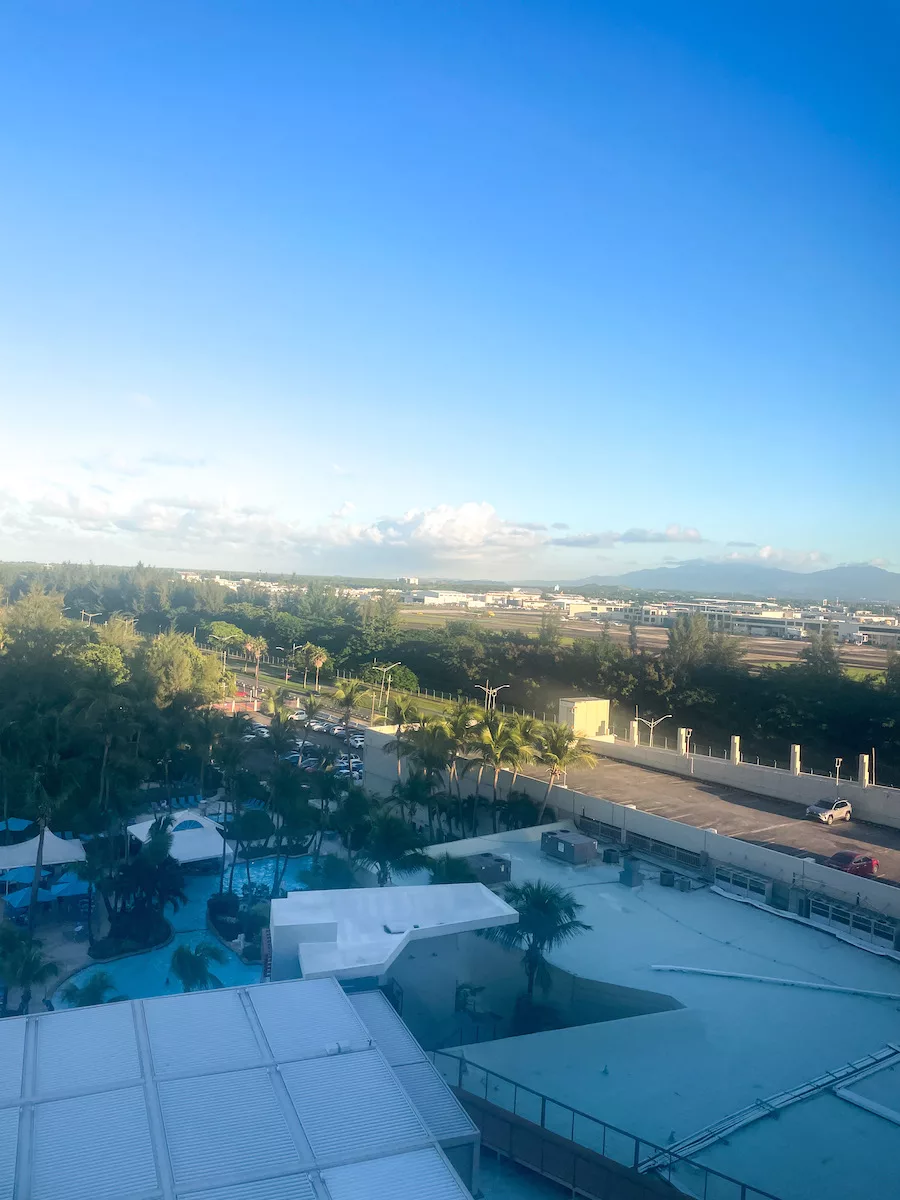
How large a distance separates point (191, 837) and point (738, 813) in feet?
62.6

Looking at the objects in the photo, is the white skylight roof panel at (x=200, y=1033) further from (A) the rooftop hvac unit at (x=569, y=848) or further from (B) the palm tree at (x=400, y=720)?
(B) the palm tree at (x=400, y=720)

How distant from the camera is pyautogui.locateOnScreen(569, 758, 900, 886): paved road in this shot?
76.0 ft

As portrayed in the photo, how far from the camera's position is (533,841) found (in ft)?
82.3

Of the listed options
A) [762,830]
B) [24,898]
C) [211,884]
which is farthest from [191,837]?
[762,830]

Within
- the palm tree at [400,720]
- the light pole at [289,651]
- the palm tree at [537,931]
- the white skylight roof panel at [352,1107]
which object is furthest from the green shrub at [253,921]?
the light pole at [289,651]

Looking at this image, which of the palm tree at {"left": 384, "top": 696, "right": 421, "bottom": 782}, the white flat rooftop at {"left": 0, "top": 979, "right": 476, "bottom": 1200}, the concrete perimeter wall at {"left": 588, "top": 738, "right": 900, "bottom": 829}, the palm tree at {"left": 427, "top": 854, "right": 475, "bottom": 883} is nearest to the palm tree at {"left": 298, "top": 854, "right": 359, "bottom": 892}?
the palm tree at {"left": 384, "top": 696, "right": 421, "bottom": 782}

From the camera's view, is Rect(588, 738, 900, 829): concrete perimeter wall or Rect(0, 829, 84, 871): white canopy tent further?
Rect(0, 829, 84, 871): white canopy tent

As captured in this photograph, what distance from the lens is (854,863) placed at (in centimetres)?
2094

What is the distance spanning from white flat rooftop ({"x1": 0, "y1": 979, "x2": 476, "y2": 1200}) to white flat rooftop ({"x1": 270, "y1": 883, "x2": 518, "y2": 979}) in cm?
211

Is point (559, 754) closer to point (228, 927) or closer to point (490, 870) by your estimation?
point (490, 870)

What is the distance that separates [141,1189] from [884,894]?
16159 mm

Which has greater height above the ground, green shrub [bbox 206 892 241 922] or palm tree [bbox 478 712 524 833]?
palm tree [bbox 478 712 524 833]

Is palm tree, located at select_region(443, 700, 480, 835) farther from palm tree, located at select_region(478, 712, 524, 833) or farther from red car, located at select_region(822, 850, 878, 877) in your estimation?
red car, located at select_region(822, 850, 878, 877)

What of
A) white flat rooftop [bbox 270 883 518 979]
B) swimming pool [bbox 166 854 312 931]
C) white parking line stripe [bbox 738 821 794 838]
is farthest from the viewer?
swimming pool [bbox 166 854 312 931]
